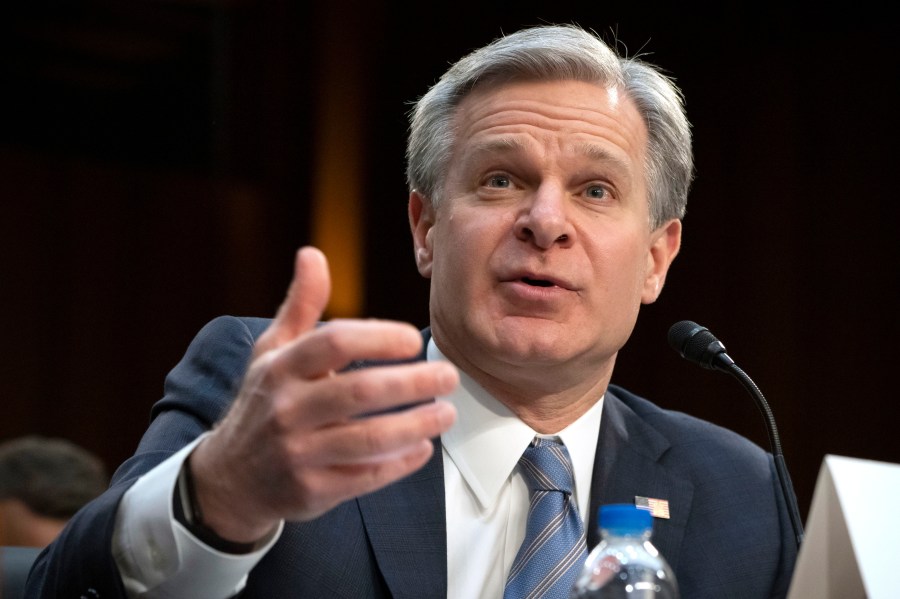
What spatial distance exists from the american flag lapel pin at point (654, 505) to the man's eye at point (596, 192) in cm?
48

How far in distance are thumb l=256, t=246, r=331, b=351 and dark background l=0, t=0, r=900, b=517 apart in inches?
130

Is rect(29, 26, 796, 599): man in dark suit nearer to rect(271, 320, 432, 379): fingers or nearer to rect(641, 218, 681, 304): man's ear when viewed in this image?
rect(641, 218, 681, 304): man's ear

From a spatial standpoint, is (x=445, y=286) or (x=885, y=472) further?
(x=445, y=286)

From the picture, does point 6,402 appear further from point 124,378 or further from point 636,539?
point 636,539

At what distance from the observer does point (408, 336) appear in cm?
91

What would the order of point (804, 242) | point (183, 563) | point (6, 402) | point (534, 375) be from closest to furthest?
point (183, 563)
point (534, 375)
point (804, 242)
point (6, 402)

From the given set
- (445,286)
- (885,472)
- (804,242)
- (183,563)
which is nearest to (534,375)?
(445,286)

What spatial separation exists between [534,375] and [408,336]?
81cm

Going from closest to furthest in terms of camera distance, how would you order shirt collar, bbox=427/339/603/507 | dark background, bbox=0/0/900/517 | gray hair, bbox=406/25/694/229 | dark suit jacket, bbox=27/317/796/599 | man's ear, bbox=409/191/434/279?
dark suit jacket, bbox=27/317/796/599, shirt collar, bbox=427/339/603/507, gray hair, bbox=406/25/694/229, man's ear, bbox=409/191/434/279, dark background, bbox=0/0/900/517

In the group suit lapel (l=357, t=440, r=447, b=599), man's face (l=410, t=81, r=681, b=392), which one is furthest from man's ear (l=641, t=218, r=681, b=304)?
suit lapel (l=357, t=440, r=447, b=599)

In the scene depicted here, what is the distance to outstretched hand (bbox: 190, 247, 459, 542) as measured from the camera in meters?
0.91

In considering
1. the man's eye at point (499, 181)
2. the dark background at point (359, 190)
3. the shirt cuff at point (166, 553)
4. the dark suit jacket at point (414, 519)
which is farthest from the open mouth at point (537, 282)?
the dark background at point (359, 190)

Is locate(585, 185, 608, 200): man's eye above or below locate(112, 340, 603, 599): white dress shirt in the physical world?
above

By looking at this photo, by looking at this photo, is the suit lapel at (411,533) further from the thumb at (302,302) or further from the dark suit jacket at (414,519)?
the thumb at (302,302)
